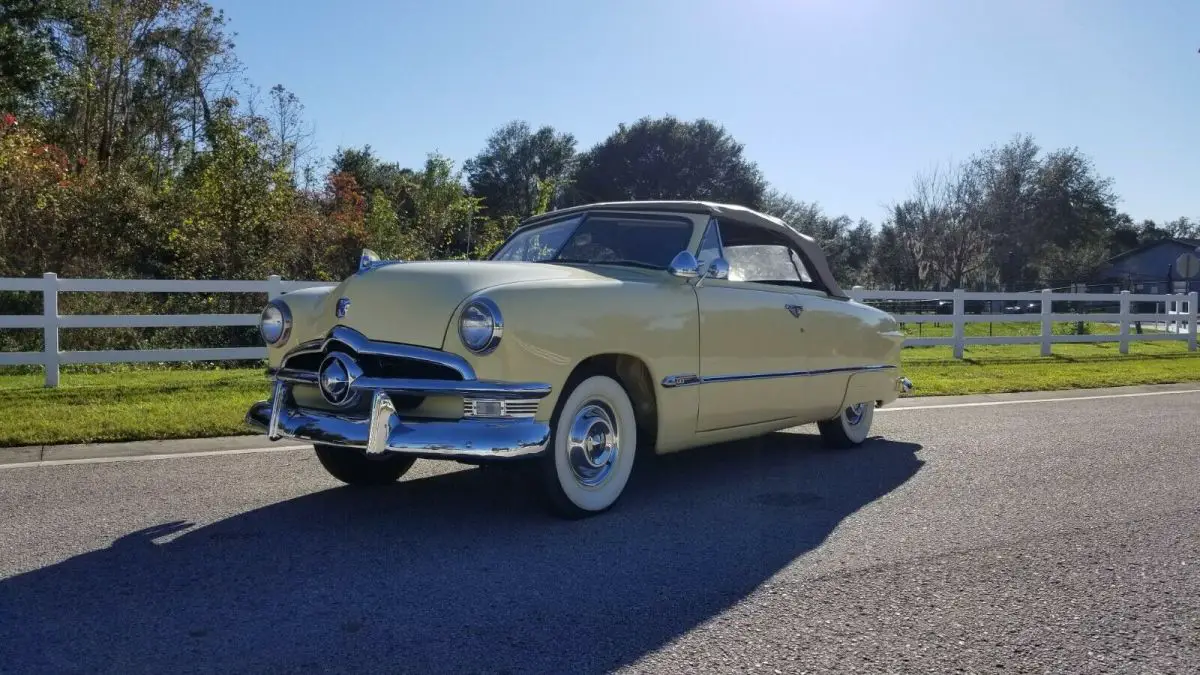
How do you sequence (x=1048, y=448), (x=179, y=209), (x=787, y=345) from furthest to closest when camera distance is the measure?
(x=179, y=209) < (x=1048, y=448) < (x=787, y=345)

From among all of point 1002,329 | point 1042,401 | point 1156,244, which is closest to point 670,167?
point 1002,329

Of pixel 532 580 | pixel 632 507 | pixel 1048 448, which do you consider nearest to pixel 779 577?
pixel 532 580

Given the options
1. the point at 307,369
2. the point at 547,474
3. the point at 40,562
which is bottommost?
the point at 40,562

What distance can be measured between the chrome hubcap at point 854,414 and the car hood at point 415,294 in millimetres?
2905

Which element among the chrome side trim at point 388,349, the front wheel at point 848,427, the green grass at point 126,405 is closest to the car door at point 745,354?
the front wheel at point 848,427

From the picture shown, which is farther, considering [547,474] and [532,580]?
[547,474]

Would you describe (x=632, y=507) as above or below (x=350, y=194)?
below

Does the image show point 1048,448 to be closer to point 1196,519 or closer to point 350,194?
point 1196,519

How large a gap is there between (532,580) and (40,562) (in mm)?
2041

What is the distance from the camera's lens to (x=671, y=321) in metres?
5.21

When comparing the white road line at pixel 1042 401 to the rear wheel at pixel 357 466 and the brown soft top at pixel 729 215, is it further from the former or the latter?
the rear wheel at pixel 357 466

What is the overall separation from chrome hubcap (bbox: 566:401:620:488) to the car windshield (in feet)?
3.79

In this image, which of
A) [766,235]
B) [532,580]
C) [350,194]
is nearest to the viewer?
[532,580]

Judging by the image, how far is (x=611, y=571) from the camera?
13.4 feet
